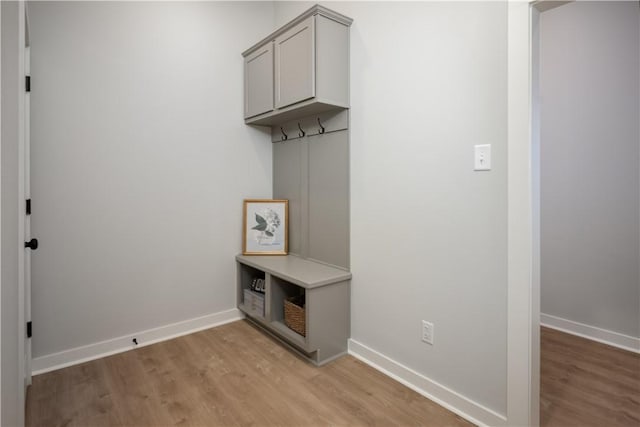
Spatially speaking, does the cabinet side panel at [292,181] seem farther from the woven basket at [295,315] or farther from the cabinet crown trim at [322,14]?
the cabinet crown trim at [322,14]

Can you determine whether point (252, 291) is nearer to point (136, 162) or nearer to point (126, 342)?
point (126, 342)

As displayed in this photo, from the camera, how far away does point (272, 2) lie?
3.15 meters

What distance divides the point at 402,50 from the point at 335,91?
0.49 meters

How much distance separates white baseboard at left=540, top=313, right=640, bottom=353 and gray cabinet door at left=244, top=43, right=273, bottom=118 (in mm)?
2828

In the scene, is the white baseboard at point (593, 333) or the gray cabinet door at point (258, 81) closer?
the white baseboard at point (593, 333)

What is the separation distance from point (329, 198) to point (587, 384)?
1909 millimetres

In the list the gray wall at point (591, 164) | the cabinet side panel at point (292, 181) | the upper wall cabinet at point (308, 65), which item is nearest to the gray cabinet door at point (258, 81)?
the upper wall cabinet at point (308, 65)

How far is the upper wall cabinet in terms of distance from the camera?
2.26 m

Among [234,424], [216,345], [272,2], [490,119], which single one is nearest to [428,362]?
[234,424]

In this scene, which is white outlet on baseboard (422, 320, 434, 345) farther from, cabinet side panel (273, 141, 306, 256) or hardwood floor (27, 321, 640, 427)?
cabinet side panel (273, 141, 306, 256)

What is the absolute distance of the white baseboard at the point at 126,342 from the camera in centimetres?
224

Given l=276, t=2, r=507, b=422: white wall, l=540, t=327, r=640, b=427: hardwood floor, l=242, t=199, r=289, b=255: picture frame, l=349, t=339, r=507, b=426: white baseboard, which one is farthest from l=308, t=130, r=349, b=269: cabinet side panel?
l=540, t=327, r=640, b=427: hardwood floor

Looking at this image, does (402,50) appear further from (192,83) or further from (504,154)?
(192,83)

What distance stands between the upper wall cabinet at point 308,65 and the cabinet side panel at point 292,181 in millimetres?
357
